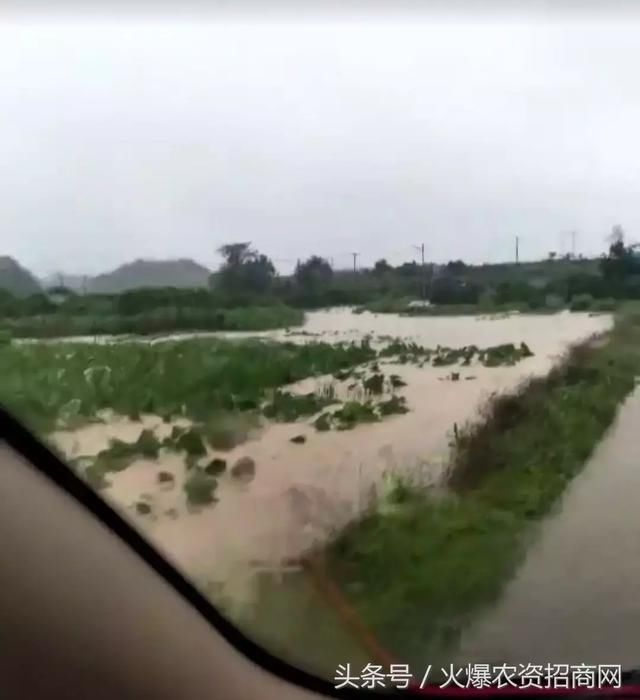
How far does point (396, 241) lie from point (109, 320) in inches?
15.9

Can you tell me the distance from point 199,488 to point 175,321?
0.75 feet

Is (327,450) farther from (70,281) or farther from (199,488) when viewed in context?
(70,281)

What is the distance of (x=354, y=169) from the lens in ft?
3.62

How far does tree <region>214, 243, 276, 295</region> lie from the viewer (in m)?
1.12

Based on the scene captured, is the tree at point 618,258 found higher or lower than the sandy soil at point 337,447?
higher

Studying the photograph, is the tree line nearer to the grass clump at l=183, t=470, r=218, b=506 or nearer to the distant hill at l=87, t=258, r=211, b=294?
the distant hill at l=87, t=258, r=211, b=294

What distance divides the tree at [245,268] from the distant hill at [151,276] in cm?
3

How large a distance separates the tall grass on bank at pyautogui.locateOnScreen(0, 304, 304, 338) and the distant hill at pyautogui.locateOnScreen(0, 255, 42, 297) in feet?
0.15

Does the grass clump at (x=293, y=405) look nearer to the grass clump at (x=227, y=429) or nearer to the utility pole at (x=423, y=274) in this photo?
the grass clump at (x=227, y=429)

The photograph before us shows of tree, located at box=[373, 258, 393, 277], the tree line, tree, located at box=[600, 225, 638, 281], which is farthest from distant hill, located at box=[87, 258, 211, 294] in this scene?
tree, located at box=[600, 225, 638, 281]

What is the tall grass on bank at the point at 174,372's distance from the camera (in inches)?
44.8

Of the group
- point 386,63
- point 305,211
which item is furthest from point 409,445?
point 386,63

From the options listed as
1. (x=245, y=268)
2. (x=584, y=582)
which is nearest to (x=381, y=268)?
(x=245, y=268)

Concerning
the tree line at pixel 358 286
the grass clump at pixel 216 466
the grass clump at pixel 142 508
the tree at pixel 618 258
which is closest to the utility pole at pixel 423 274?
the tree line at pixel 358 286
